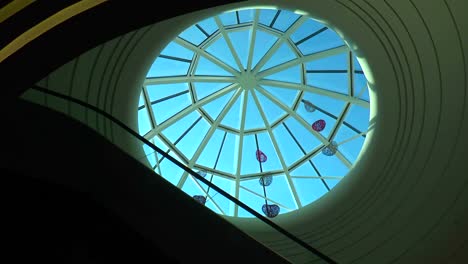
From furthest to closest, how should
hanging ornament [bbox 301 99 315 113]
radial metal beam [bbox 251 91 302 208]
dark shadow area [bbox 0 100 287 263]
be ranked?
hanging ornament [bbox 301 99 315 113]
radial metal beam [bbox 251 91 302 208]
dark shadow area [bbox 0 100 287 263]

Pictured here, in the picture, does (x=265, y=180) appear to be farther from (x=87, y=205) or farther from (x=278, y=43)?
(x=87, y=205)

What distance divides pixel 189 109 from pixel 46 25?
11278mm

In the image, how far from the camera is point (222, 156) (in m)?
19.6

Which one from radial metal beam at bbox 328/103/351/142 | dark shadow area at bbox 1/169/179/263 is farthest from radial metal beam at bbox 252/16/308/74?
dark shadow area at bbox 1/169/179/263

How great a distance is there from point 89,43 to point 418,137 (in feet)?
27.0

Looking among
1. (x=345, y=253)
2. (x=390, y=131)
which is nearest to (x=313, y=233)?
(x=345, y=253)

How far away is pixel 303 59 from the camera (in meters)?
18.4

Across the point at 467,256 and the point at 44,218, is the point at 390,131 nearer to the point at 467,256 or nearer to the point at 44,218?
the point at 467,256

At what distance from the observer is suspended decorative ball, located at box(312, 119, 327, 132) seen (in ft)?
61.6

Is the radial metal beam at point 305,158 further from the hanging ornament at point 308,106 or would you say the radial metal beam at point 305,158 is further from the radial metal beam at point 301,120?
the hanging ornament at point 308,106

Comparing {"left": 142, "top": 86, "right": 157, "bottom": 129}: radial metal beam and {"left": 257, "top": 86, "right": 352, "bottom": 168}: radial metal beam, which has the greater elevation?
{"left": 257, "top": 86, "right": 352, "bottom": 168}: radial metal beam

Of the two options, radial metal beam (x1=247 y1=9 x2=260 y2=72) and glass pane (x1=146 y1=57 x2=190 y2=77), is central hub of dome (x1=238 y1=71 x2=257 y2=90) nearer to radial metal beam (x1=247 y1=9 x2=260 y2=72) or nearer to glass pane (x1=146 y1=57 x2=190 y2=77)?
radial metal beam (x1=247 y1=9 x2=260 y2=72)

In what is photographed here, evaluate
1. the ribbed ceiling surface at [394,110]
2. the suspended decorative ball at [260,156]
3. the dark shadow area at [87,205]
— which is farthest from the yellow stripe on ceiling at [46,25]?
the suspended decorative ball at [260,156]

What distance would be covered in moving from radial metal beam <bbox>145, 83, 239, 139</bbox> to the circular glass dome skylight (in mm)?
43
